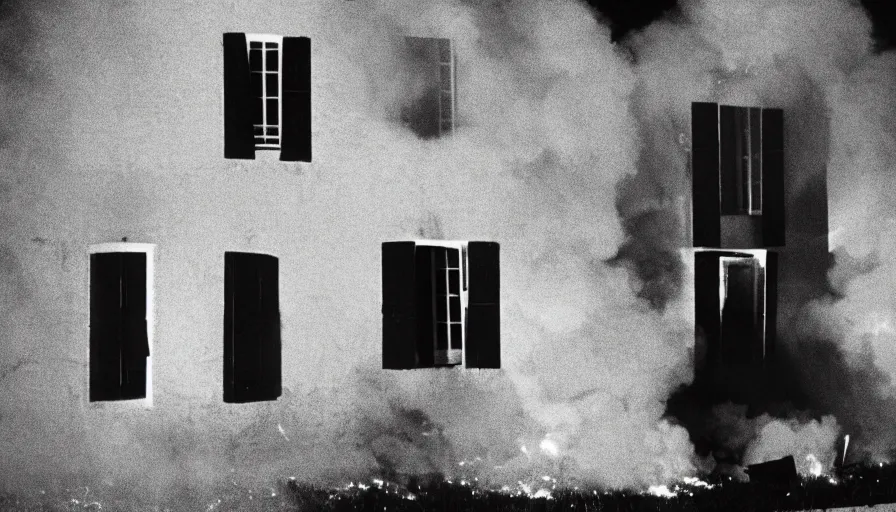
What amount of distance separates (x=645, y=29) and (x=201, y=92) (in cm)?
414

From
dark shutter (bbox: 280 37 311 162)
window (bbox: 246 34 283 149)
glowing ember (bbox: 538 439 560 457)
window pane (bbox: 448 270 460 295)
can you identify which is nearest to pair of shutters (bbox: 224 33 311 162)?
dark shutter (bbox: 280 37 311 162)

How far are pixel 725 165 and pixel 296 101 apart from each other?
422cm

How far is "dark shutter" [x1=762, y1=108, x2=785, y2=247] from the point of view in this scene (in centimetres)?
856

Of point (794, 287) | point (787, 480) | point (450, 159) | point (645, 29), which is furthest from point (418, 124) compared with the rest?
point (787, 480)

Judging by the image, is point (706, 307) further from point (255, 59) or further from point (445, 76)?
point (255, 59)

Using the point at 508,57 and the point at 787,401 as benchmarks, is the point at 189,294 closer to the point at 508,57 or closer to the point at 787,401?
the point at 508,57

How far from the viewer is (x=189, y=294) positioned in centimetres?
733

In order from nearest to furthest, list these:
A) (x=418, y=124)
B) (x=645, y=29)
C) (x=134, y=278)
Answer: (x=134, y=278)
(x=418, y=124)
(x=645, y=29)

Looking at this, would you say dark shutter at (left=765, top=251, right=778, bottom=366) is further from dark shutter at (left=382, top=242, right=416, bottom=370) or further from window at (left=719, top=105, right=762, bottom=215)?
dark shutter at (left=382, top=242, right=416, bottom=370)

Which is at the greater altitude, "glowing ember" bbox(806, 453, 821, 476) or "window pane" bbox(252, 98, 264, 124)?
"window pane" bbox(252, 98, 264, 124)

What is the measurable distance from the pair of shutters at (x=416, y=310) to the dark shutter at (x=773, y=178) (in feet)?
9.17

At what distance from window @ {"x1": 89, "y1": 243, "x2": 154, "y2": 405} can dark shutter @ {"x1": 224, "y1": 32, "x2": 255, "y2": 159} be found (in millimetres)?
1183

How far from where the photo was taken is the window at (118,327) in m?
7.14

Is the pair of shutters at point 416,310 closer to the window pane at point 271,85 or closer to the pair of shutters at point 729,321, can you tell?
the window pane at point 271,85
